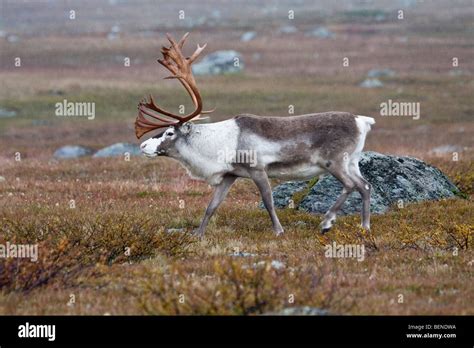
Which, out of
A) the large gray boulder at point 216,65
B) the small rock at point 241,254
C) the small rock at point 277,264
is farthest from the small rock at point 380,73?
the small rock at point 277,264

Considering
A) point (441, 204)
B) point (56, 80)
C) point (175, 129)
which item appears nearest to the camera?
point (175, 129)

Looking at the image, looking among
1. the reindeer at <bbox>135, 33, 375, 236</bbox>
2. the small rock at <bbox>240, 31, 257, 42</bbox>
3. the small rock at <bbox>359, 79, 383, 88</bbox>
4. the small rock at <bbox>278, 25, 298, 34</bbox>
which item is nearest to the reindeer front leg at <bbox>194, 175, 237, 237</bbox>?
the reindeer at <bbox>135, 33, 375, 236</bbox>

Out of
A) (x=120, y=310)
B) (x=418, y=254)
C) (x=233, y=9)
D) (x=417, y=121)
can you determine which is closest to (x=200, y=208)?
(x=418, y=254)

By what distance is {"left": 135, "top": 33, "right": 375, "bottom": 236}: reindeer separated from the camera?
1465 centimetres

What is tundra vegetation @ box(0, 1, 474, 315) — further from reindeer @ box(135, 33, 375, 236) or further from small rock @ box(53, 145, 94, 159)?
small rock @ box(53, 145, 94, 159)

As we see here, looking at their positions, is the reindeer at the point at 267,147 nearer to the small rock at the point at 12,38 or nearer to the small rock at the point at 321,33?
the small rock at the point at 12,38

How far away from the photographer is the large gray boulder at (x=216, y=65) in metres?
60.1

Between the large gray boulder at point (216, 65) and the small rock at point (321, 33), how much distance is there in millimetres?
18178

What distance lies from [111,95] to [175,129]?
36.3 meters

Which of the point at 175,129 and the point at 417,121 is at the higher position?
the point at 175,129

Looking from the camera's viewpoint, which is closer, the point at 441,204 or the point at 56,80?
the point at 441,204

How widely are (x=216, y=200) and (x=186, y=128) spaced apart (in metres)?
1.33

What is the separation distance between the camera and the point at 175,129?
15094 mm
